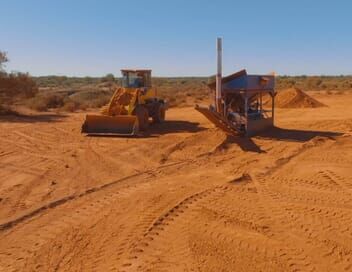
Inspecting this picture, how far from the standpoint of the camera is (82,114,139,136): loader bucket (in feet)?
53.4

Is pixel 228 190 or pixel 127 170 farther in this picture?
pixel 127 170

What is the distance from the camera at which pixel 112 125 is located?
54.3 ft

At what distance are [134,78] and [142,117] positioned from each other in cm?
203

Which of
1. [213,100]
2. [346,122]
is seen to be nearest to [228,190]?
[213,100]

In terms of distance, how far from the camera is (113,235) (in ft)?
21.9

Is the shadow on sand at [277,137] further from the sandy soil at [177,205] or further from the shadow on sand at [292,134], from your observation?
the sandy soil at [177,205]

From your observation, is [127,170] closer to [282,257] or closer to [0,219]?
[0,219]

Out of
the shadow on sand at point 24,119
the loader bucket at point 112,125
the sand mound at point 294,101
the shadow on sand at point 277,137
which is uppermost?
the sand mound at point 294,101

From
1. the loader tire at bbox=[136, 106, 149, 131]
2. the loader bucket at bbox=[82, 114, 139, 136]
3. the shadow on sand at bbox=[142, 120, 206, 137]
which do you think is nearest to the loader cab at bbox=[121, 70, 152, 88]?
the loader tire at bbox=[136, 106, 149, 131]

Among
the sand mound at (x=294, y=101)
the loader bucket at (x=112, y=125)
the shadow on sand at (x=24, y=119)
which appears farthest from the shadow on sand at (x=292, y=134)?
the sand mound at (x=294, y=101)

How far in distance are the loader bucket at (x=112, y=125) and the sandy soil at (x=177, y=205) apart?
129 cm

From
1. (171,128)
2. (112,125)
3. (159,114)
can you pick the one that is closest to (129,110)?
(112,125)

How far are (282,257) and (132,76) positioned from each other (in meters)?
13.6

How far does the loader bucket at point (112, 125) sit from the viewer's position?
1628 centimetres
